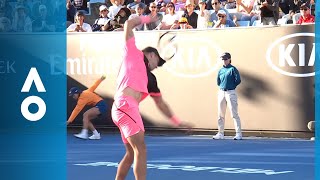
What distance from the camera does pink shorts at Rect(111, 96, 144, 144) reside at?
26.7 feet

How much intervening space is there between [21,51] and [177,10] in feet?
12.3

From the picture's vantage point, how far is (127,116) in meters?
8.18

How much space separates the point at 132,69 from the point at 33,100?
11.3 metres

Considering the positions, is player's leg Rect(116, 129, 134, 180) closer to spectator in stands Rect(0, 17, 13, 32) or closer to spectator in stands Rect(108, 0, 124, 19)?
spectator in stands Rect(0, 17, 13, 32)

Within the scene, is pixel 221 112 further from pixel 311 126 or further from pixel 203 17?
pixel 203 17

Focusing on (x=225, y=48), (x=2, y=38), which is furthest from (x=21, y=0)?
(x=225, y=48)

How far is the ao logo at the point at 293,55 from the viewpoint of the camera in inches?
636

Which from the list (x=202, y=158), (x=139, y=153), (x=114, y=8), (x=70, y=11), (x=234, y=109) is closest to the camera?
(x=139, y=153)

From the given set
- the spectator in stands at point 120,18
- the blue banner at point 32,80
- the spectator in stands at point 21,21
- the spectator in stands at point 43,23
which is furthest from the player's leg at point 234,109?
the spectator in stands at point 21,21

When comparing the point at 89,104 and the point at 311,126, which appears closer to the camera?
the point at 311,126

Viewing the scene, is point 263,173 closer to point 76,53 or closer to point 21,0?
point 76,53

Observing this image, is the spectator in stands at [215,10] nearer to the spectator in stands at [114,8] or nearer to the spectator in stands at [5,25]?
the spectator in stands at [114,8]

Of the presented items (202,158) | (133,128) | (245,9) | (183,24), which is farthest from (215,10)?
(133,128)

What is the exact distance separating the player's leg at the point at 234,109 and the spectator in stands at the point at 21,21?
5605mm
